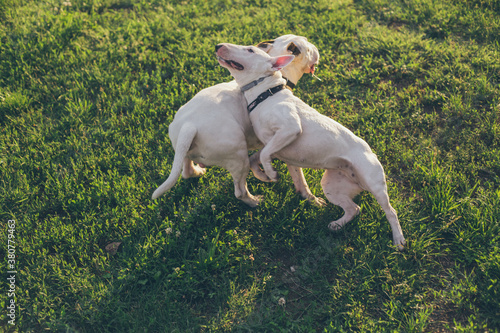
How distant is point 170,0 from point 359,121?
368 cm

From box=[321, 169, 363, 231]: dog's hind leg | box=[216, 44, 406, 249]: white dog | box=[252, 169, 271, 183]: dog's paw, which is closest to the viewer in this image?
box=[216, 44, 406, 249]: white dog

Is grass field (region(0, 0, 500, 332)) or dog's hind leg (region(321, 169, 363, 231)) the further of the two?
dog's hind leg (region(321, 169, 363, 231))

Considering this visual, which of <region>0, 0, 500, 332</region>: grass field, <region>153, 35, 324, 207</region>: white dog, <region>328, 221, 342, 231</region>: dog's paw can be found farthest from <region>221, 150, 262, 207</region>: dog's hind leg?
<region>328, 221, 342, 231</region>: dog's paw

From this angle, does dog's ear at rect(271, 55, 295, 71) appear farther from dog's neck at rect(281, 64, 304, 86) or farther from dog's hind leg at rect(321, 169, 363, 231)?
dog's hind leg at rect(321, 169, 363, 231)

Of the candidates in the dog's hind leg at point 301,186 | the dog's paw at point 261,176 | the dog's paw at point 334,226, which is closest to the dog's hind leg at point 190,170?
the dog's paw at point 261,176

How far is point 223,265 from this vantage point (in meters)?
3.64

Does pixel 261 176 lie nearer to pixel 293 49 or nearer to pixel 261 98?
pixel 261 98

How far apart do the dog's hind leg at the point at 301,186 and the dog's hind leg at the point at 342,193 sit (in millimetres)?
179

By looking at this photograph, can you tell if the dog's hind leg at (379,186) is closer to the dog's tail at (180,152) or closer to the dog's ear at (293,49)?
the dog's ear at (293,49)

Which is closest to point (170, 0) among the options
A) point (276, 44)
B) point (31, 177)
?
point (276, 44)

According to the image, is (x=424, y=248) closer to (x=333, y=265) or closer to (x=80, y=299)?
(x=333, y=265)

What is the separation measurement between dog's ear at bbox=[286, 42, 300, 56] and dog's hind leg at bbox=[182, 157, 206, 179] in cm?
143

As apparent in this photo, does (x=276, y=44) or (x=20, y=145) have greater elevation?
(x=276, y=44)

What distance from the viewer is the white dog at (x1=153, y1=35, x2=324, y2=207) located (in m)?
3.51
